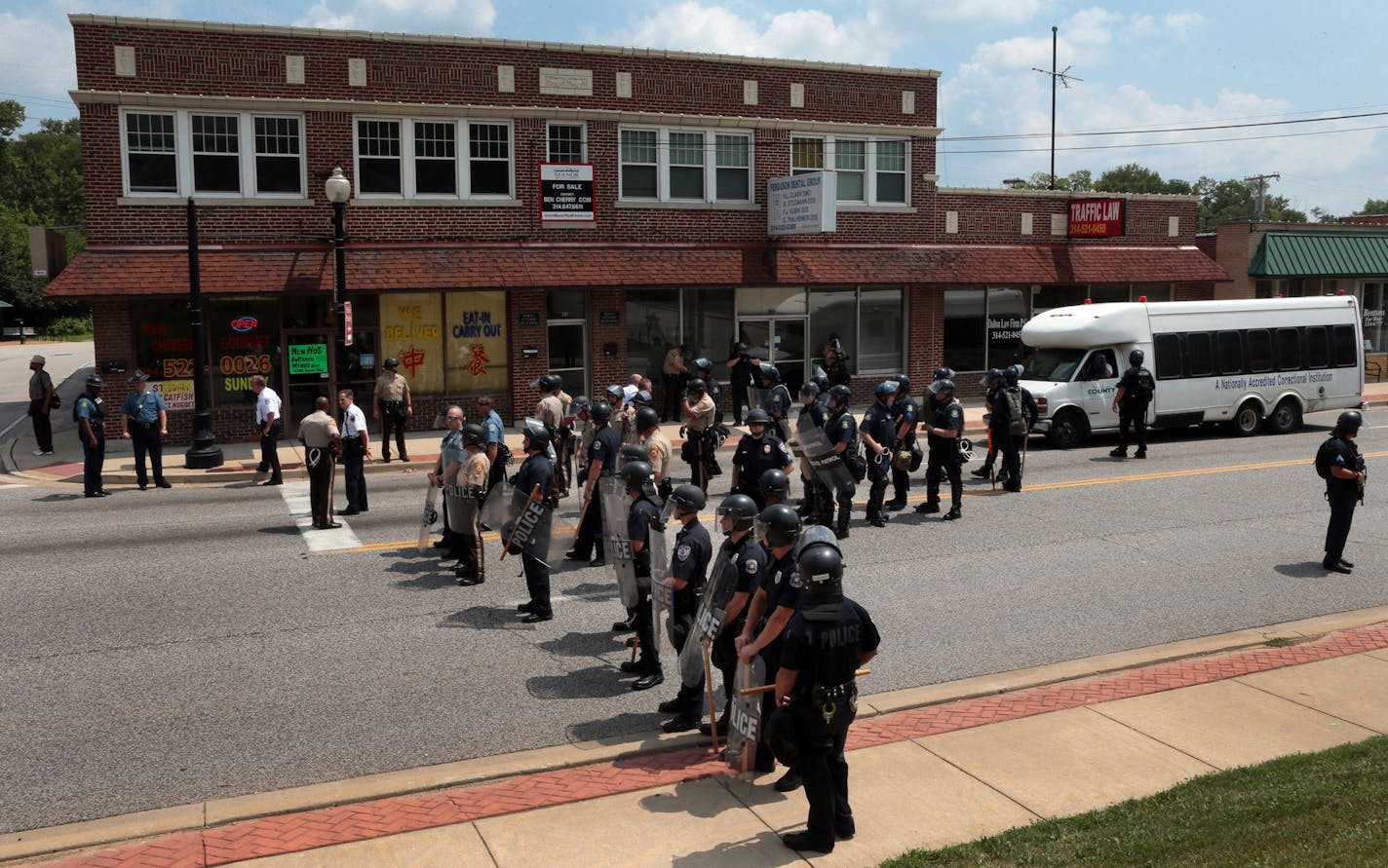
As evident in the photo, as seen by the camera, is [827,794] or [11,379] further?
[11,379]

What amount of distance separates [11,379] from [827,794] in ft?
138

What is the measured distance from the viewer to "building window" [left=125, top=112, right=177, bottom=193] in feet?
71.5

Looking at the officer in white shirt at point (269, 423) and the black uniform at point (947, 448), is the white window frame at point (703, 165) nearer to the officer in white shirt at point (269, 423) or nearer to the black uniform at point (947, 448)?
the officer in white shirt at point (269, 423)

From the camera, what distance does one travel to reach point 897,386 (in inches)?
607

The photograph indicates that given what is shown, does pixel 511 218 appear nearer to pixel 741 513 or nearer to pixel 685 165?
pixel 685 165

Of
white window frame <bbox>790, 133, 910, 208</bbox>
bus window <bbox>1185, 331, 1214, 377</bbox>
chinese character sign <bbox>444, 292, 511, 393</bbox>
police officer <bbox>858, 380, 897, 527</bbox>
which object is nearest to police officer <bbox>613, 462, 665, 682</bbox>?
police officer <bbox>858, 380, 897, 527</bbox>

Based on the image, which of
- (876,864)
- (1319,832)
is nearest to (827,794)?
(876,864)

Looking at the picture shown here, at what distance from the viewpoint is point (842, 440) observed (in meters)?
13.8

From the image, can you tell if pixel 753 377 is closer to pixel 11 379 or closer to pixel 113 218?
pixel 113 218

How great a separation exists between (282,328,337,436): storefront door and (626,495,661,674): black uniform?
618 inches

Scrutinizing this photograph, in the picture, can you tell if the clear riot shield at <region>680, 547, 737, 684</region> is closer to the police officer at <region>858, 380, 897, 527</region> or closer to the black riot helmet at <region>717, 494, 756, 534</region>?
the black riot helmet at <region>717, 494, 756, 534</region>

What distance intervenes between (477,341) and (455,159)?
12.1 ft

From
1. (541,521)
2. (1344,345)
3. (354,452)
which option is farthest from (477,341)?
(1344,345)

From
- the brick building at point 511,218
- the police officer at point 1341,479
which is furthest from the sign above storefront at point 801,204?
the police officer at point 1341,479
